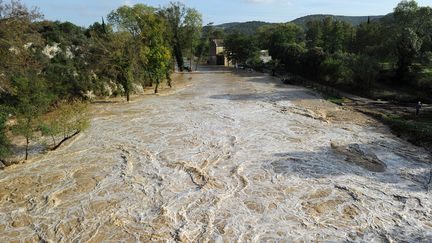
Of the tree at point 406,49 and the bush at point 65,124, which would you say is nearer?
the bush at point 65,124

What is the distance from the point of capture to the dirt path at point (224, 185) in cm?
1150

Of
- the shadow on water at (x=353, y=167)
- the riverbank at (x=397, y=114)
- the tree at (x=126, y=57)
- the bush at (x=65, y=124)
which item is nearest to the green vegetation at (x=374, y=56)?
the riverbank at (x=397, y=114)

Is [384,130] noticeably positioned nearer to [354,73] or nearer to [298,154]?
[298,154]

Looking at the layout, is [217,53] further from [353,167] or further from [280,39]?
[353,167]

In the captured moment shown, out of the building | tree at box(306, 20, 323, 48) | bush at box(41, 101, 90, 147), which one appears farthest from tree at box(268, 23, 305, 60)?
bush at box(41, 101, 90, 147)

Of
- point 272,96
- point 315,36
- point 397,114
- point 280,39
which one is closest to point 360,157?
point 397,114

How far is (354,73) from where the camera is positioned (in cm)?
3272

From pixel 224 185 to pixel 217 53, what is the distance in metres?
71.6

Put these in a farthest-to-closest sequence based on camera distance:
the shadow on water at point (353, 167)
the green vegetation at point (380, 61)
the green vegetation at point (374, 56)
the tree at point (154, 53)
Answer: the tree at point (154, 53) < the green vegetation at point (374, 56) < the green vegetation at point (380, 61) < the shadow on water at point (353, 167)

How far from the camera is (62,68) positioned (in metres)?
30.4

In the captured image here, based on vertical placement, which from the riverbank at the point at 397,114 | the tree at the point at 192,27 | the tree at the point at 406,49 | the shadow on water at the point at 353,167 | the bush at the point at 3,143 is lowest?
the shadow on water at the point at 353,167

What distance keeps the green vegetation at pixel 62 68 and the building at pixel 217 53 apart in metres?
40.1

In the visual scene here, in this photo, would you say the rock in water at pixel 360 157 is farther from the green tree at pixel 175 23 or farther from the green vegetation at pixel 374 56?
the green tree at pixel 175 23

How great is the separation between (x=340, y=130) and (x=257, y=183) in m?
8.97
